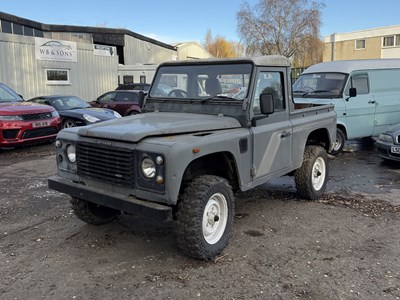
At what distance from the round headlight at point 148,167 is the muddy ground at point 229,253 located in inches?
16.5

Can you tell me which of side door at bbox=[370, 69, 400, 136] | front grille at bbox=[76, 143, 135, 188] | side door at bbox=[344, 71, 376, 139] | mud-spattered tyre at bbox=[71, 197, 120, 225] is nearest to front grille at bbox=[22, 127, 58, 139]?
mud-spattered tyre at bbox=[71, 197, 120, 225]

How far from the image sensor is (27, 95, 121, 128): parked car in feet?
38.4

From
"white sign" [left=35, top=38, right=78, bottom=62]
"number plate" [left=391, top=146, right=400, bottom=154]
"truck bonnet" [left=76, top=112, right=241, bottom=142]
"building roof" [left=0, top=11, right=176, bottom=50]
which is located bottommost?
"number plate" [left=391, top=146, right=400, bottom=154]

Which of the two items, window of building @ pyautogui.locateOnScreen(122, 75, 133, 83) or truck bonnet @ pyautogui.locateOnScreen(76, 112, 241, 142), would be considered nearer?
truck bonnet @ pyautogui.locateOnScreen(76, 112, 241, 142)

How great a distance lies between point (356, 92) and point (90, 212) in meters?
7.28

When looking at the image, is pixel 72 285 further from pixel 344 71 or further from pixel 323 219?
pixel 344 71

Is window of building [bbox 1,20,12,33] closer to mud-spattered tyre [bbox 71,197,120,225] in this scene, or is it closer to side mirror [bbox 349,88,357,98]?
side mirror [bbox 349,88,357,98]

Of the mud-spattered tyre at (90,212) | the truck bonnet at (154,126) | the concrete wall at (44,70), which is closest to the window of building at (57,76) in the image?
the concrete wall at (44,70)

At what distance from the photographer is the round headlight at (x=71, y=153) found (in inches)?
171

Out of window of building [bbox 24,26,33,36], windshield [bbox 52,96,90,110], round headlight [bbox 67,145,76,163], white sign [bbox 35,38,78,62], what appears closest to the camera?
round headlight [bbox 67,145,76,163]

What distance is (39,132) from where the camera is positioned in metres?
10.0

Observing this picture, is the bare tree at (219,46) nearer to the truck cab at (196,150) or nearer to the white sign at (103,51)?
the white sign at (103,51)

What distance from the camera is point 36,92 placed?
18.3 metres

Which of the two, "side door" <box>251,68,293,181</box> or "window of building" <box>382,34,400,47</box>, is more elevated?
"window of building" <box>382,34,400,47</box>
